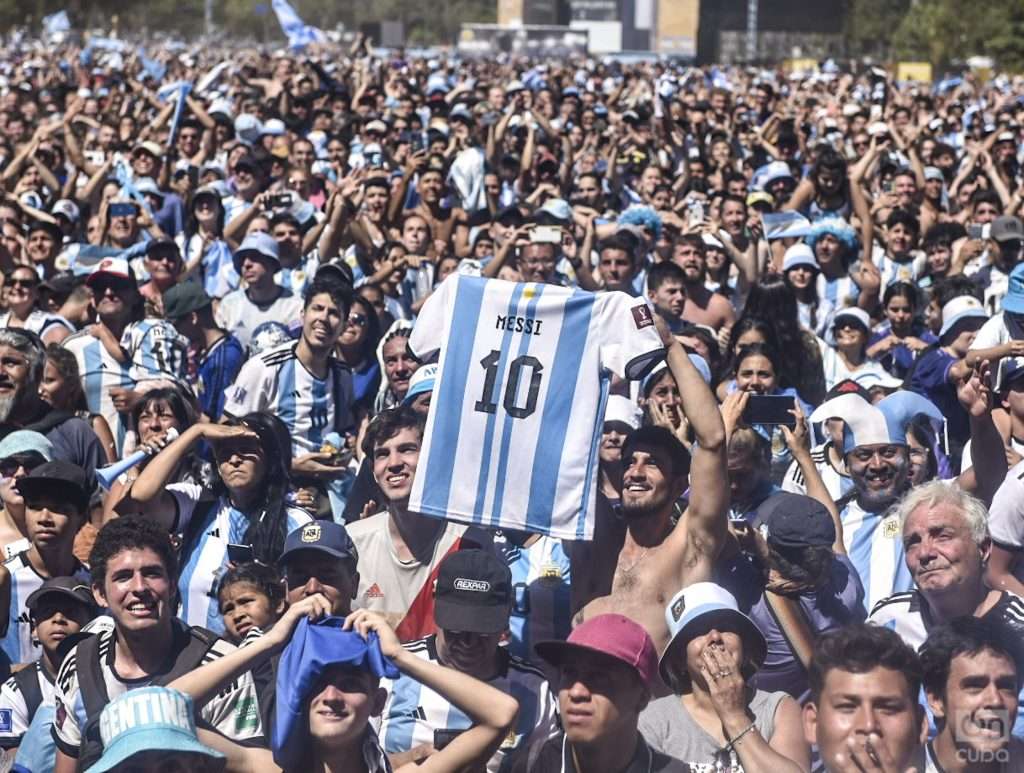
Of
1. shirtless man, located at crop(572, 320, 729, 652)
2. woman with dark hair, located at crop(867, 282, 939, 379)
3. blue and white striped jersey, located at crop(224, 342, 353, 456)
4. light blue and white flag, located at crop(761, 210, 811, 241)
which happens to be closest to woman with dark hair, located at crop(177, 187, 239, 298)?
blue and white striped jersey, located at crop(224, 342, 353, 456)

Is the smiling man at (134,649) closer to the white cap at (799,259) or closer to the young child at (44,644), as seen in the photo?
the young child at (44,644)

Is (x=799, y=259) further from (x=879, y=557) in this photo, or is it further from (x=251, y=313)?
(x=879, y=557)

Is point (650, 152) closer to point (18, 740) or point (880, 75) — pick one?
point (880, 75)

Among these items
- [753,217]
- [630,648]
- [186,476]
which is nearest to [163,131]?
[753,217]

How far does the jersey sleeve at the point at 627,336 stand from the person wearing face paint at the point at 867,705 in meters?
1.56

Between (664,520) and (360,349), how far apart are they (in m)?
3.32

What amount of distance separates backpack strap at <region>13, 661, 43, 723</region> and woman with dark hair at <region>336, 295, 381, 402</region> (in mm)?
3173

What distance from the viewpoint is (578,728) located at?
4.34m

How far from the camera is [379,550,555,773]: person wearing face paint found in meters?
4.87

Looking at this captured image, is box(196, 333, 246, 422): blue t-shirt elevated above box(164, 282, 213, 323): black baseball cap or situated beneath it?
situated beneath

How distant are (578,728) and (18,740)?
72.8 inches

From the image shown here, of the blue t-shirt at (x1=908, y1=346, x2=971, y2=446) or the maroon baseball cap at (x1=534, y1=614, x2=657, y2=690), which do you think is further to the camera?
the blue t-shirt at (x1=908, y1=346, x2=971, y2=446)

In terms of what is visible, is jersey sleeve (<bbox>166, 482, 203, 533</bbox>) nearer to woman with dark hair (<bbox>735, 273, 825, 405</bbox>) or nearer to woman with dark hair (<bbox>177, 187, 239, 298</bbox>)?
woman with dark hair (<bbox>735, 273, 825, 405</bbox>)

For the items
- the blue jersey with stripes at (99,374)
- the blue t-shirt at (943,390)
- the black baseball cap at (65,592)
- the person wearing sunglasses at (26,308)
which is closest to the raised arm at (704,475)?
the black baseball cap at (65,592)
